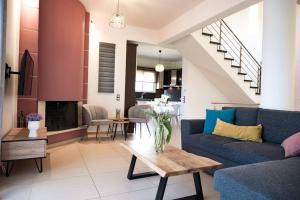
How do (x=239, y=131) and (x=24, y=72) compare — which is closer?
(x=24, y=72)

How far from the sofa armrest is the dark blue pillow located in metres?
0.08

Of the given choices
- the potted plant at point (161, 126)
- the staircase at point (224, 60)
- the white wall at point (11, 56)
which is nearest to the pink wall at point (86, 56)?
the white wall at point (11, 56)

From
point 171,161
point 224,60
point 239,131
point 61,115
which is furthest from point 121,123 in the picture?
point 171,161

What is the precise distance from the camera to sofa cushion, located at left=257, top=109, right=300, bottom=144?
264 centimetres

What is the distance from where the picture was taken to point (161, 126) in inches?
90.7

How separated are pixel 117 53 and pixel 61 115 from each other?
2270 mm

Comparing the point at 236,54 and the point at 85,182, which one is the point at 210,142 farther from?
the point at 236,54

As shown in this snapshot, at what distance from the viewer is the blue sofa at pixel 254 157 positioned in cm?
139

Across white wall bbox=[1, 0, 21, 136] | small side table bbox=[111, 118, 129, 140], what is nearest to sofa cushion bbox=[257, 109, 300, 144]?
small side table bbox=[111, 118, 129, 140]

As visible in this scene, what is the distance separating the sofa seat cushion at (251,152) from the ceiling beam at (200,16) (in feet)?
7.49

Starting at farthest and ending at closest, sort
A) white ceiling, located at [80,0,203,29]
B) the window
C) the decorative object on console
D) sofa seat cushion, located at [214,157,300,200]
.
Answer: the window, white ceiling, located at [80,0,203,29], the decorative object on console, sofa seat cushion, located at [214,157,300,200]

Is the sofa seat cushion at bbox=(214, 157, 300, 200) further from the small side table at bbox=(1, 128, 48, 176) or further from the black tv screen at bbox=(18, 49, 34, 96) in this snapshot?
the black tv screen at bbox=(18, 49, 34, 96)

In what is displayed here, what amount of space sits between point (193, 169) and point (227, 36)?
551 centimetres

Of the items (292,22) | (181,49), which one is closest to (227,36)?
(181,49)
